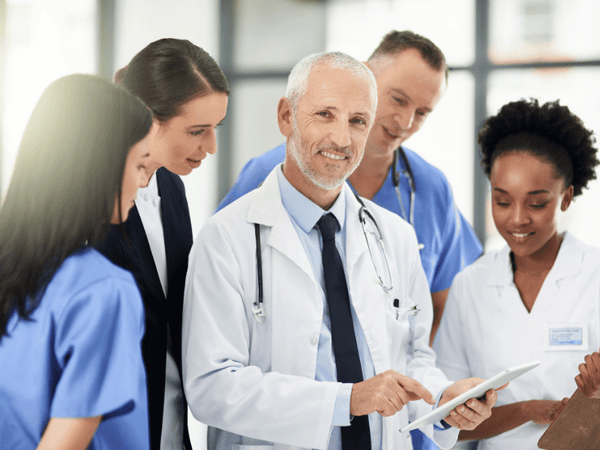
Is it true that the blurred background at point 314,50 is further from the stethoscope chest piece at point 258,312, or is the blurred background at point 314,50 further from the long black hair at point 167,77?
the long black hair at point 167,77

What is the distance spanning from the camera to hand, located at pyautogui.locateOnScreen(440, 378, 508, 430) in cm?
131

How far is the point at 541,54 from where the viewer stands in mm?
3834

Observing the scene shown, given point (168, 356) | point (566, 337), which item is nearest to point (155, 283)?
point (168, 356)

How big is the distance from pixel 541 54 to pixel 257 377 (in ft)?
11.0

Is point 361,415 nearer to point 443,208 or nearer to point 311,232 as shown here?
point 311,232

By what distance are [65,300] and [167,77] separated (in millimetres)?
732

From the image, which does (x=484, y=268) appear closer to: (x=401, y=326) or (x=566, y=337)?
(x=566, y=337)

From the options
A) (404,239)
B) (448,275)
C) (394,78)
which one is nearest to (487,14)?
(394,78)

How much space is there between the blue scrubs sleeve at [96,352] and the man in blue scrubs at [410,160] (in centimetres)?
129

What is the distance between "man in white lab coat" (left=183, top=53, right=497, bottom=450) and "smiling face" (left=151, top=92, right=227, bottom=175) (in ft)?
0.58

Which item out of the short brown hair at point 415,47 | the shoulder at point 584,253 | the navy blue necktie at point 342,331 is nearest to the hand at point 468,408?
the navy blue necktie at point 342,331

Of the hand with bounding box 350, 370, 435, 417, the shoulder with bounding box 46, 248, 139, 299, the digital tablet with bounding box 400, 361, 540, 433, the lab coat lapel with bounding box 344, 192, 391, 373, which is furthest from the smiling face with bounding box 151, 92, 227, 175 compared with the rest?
the digital tablet with bounding box 400, 361, 540, 433

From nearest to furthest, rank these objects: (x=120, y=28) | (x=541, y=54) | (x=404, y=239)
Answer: (x=404, y=239), (x=541, y=54), (x=120, y=28)

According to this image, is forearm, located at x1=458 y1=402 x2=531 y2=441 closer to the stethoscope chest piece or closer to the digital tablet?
the digital tablet
